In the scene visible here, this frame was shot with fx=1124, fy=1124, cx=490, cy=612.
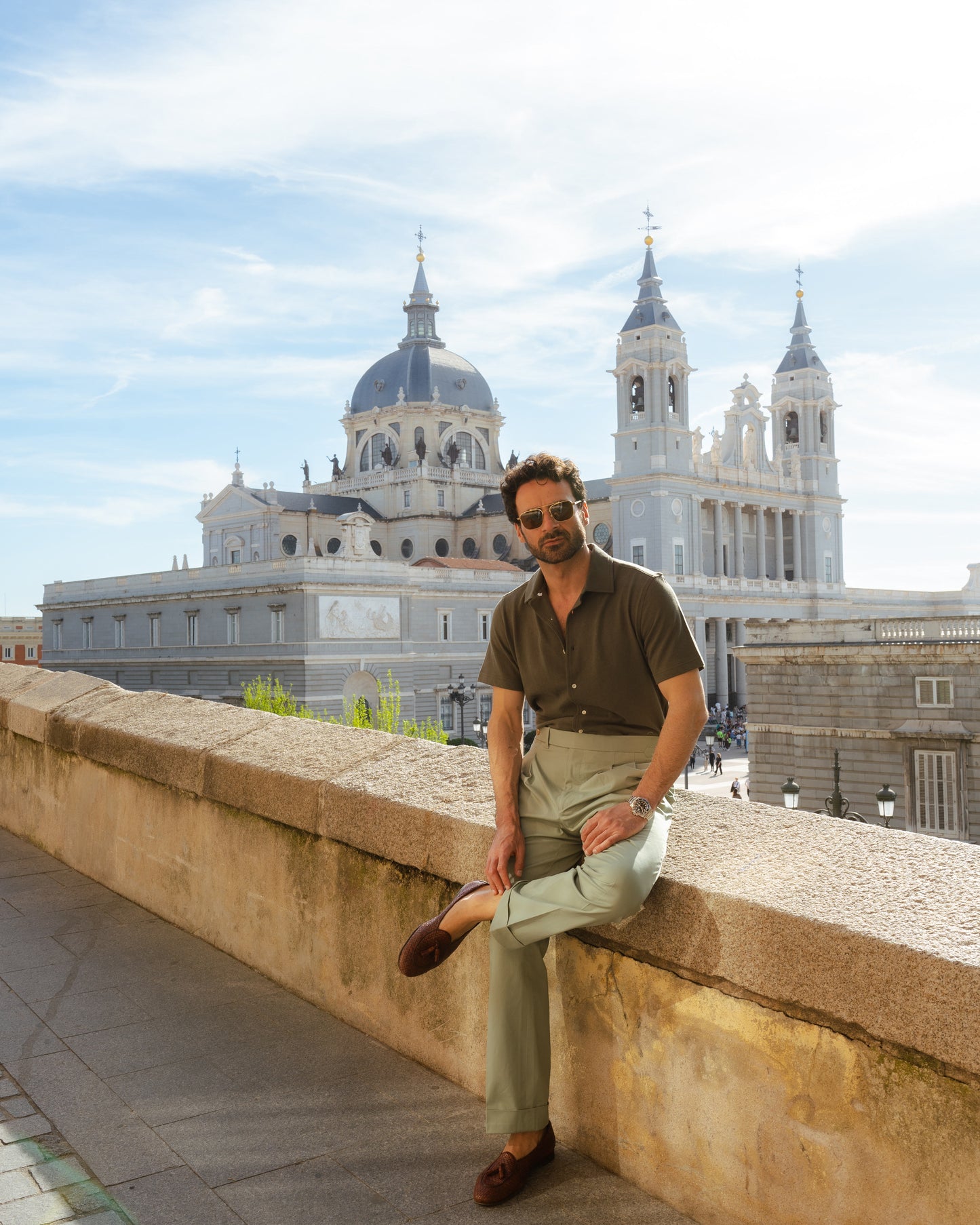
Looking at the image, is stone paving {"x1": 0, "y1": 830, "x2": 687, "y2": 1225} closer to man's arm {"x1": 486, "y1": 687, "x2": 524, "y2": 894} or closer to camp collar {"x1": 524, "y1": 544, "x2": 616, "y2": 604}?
man's arm {"x1": 486, "y1": 687, "x2": 524, "y2": 894}

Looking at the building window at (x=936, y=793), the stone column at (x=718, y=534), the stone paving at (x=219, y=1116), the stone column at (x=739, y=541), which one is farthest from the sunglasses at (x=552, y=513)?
the stone column at (x=739, y=541)

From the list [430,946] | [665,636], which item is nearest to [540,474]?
[665,636]

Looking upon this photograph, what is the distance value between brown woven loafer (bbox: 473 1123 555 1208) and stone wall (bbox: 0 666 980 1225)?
0.60 ft

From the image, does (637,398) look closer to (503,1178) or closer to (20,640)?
(20,640)

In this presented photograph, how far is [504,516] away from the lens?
187 feet

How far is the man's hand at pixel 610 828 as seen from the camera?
219 cm

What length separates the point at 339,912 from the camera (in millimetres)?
3244

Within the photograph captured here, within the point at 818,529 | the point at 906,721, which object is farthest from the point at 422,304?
the point at 906,721

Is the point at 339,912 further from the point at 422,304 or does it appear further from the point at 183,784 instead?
the point at 422,304

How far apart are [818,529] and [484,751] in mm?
66970

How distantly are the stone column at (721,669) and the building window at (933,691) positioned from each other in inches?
1417

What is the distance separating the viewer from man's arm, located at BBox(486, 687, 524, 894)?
2375mm

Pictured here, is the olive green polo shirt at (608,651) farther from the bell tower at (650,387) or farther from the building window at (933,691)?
the bell tower at (650,387)

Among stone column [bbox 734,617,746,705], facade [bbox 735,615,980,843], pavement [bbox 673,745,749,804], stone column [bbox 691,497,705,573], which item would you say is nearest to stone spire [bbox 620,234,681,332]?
stone column [bbox 691,497,705,573]
